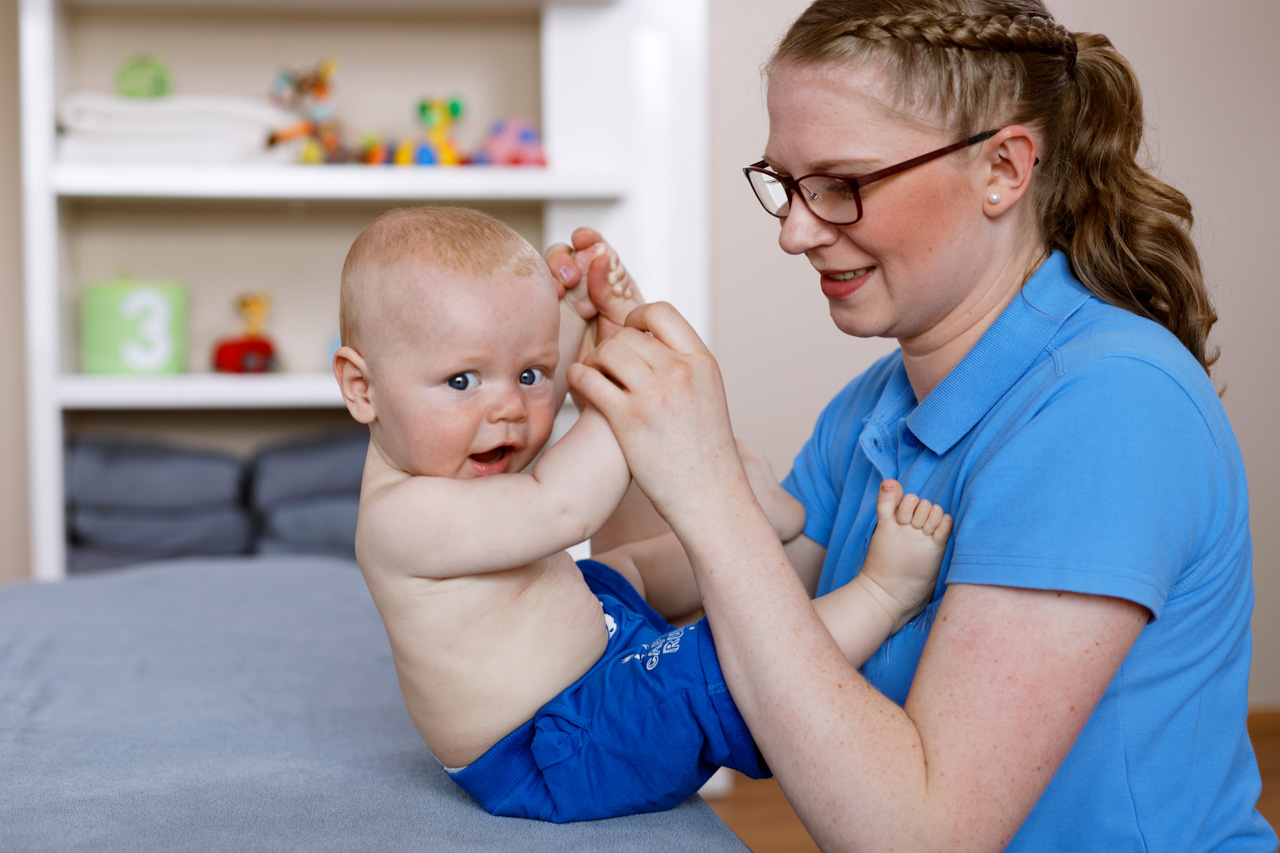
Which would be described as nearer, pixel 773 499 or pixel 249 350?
pixel 773 499

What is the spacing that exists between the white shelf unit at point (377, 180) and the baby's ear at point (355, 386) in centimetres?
150

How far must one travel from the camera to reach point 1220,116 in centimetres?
292

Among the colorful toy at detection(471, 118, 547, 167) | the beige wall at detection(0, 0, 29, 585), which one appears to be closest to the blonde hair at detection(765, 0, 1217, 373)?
the colorful toy at detection(471, 118, 547, 167)

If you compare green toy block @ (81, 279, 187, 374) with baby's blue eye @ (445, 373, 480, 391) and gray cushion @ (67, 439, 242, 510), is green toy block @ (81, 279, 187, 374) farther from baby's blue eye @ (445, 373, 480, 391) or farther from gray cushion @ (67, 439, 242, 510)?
baby's blue eye @ (445, 373, 480, 391)

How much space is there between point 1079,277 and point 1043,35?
0.22m

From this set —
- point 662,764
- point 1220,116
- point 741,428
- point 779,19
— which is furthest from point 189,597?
point 1220,116

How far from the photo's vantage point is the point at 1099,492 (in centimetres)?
79

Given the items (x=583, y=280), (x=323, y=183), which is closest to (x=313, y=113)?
(x=323, y=183)

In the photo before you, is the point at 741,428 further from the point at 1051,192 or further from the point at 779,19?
the point at 1051,192

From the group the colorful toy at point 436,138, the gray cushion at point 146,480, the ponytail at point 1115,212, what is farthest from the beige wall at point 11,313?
the ponytail at point 1115,212

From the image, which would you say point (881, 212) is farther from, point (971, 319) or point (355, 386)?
point (355, 386)

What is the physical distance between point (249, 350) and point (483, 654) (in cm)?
184

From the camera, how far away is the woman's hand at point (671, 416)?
0.87 meters

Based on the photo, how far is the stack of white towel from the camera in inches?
94.1
